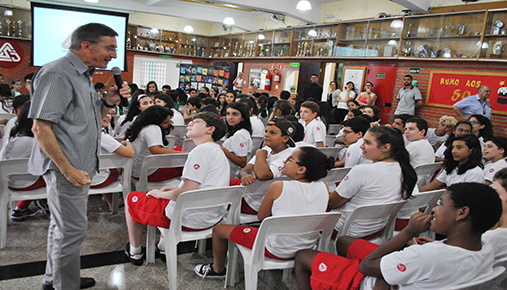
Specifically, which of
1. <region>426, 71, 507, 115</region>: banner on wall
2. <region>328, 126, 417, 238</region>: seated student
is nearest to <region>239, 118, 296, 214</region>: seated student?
<region>328, 126, 417, 238</region>: seated student

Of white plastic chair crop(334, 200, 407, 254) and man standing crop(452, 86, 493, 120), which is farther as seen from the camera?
man standing crop(452, 86, 493, 120)

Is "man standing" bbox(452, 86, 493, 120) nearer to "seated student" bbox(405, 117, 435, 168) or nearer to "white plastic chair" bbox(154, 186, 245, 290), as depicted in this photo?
"seated student" bbox(405, 117, 435, 168)

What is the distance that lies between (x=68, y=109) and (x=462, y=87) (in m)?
7.67

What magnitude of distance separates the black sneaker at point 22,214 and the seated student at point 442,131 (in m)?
5.41

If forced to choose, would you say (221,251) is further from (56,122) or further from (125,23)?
(125,23)

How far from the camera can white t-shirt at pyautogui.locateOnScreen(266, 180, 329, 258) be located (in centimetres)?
194

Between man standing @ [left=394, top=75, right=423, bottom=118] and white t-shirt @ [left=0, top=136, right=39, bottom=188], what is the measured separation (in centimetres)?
752

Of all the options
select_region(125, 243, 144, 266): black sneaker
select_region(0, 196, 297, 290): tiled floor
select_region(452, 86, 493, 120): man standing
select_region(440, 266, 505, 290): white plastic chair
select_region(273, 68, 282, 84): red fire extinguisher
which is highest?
select_region(273, 68, 282, 84): red fire extinguisher

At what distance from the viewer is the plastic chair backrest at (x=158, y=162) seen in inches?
110

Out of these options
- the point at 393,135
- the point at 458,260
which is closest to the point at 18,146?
the point at 393,135

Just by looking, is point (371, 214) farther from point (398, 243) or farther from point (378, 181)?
point (398, 243)

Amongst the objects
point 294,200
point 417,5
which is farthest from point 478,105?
point 294,200

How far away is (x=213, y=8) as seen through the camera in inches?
516

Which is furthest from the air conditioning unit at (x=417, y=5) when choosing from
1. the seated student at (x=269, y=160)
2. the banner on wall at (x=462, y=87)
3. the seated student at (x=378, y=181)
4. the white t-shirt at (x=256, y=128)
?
the seated student at (x=378, y=181)
